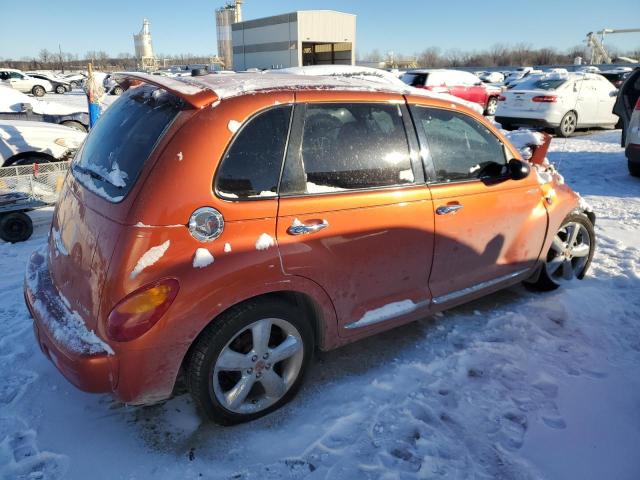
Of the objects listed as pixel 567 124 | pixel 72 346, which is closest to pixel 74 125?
pixel 72 346

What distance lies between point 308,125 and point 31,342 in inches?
97.1

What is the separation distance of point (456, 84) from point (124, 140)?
1617 cm

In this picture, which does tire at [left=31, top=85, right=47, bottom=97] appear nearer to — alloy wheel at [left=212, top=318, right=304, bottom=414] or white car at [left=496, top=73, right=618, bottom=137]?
white car at [left=496, top=73, right=618, bottom=137]

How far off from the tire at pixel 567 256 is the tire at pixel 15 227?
5364 mm

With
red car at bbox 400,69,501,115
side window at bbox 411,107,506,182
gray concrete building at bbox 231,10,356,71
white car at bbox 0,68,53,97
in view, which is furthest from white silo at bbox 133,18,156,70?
side window at bbox 411,107,506,182

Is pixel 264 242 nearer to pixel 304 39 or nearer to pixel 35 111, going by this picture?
pixel 35 111

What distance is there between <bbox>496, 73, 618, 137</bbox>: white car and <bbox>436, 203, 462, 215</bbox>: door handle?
10329 mm

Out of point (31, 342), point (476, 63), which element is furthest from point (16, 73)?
point (476, 63)

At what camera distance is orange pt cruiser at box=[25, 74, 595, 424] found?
7.21 feet

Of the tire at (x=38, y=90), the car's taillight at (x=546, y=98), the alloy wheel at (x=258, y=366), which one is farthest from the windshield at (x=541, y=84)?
the tire at (x=38, y=90)

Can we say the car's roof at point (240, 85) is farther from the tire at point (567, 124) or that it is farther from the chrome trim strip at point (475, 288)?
the tire at point (567, 124)

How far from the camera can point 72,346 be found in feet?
7.34

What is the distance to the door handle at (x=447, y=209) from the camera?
3.04m

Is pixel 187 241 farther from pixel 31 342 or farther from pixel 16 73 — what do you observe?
pixel 16 73
